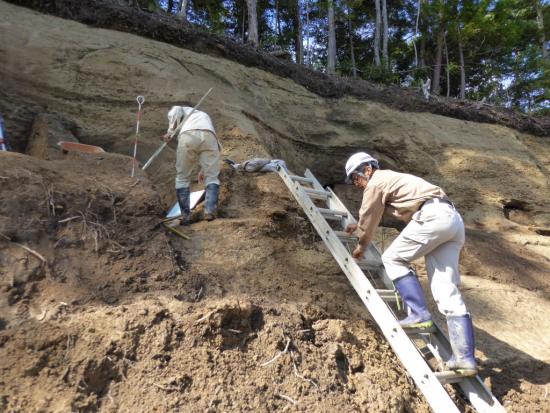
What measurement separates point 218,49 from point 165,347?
7396 millimetres

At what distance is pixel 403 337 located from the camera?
3.25 meters

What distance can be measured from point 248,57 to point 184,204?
514 cm

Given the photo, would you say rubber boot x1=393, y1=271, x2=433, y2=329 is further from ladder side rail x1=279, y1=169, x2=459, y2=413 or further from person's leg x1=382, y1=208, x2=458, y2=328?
ladder side rail x1=279, y1=169, x2=459, y2=413

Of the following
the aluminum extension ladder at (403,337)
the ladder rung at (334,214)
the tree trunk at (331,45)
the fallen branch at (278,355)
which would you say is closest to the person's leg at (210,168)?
the aluminum extension ladder at (403,337)

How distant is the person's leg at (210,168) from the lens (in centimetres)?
508

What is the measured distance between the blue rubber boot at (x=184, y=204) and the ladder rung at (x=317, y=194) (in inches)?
54.7

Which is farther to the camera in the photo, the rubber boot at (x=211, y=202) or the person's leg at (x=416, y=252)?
the rubber boot at (x=211, y=202)

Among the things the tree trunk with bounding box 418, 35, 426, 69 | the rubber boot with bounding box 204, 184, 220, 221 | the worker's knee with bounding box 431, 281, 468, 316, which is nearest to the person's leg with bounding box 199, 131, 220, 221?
the rubber boot with bounding box 204, 184, 220, 221

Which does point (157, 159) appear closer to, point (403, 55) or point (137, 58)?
point (137, 58)

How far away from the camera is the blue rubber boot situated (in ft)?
16.4

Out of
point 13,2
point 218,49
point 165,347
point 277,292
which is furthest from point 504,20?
point 165,347

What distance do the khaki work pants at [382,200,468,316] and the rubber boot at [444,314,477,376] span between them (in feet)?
0.51

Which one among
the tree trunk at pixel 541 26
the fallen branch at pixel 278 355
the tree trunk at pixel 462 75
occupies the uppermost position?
the tree trunk at pixel 541 26

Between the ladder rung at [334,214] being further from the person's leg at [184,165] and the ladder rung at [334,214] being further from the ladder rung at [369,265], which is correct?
the person's leg at [184,165]
